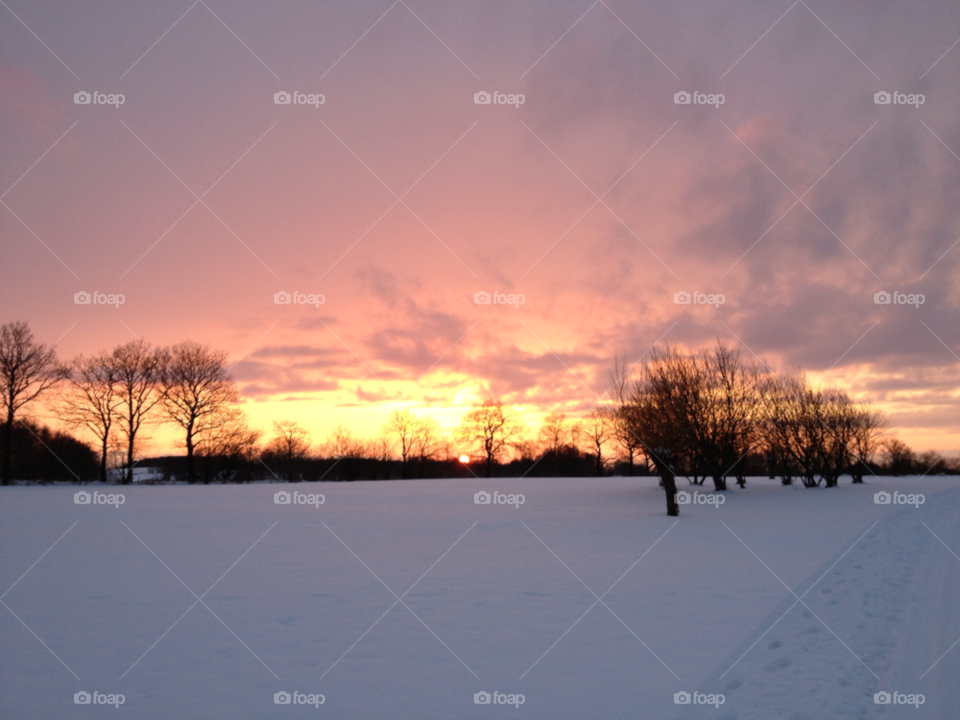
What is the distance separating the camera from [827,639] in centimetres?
671

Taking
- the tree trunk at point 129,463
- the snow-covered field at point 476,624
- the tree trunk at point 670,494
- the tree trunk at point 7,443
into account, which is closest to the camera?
the snow-covered field at point 476,624

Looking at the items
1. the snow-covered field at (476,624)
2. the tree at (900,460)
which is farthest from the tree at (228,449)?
the tree at (900,460)

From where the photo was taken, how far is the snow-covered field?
209 inches

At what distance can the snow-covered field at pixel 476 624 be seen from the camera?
5312mm

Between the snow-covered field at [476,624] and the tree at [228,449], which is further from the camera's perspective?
the tree at [228,449]

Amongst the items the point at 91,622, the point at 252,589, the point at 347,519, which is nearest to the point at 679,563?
the point at 252,589

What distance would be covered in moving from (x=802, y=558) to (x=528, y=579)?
6.50 metres

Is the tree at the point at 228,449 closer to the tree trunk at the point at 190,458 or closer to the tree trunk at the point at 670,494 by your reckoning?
the tree trunk at the point at 190,458

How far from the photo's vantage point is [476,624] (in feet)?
24.8

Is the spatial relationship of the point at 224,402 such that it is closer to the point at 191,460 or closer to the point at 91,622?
the point at 191,460

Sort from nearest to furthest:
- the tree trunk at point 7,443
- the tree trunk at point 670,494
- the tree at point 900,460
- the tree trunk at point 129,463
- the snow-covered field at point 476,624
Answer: the snow-covered field at point 476,624 < the tree trunk at point 670,494 < the tree trunk at point 7,443 < the tree trunk at point 129,463 < the tree at point 900,460

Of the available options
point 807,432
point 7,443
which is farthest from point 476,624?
point 7,443

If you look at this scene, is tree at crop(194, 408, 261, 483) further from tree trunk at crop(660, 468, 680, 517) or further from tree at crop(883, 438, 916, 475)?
tree at crop(883, 438, 916, 475)

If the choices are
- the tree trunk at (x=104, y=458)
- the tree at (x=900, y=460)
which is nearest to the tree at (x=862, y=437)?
the tree at (x=900, y=460)
